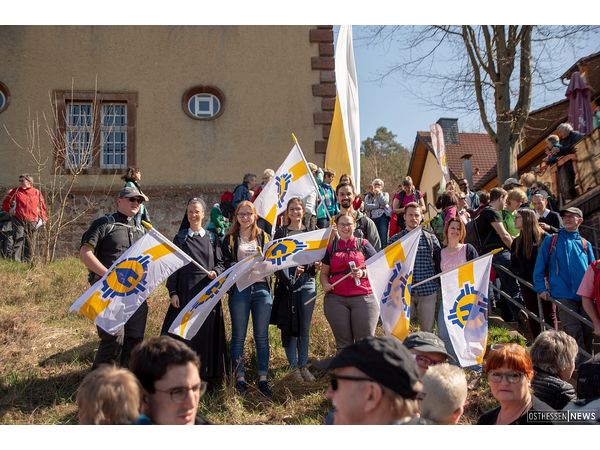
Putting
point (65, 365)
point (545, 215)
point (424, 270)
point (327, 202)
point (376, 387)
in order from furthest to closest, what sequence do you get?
1. point (327, 202)
2. point (545, 215)
3. point (65, 365)
4. point (424, 270)
5. point (376, 387)

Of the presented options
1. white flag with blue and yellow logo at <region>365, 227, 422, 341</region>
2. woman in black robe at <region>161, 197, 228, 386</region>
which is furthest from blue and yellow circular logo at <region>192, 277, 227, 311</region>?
white flag with blue and yellow logo at <region>365, 227, 422, 341</region>

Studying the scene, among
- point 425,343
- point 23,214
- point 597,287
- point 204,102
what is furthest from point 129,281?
point 204,102

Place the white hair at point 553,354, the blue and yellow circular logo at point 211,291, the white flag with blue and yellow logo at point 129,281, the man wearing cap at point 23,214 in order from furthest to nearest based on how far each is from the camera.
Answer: the man wearing cap at point 23,214 < the blue and yellow circular logo at point 211,291 < the white flag with blue and yellow logo at point 129,281 < the white hair at point 553,354

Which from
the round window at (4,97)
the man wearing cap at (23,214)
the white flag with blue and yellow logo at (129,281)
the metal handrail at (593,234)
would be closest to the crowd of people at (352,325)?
the white flag with blue and yellow logo at (129,281)

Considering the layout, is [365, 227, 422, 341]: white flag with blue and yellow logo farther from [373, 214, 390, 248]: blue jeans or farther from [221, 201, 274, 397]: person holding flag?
[373, 214, 390, 248]: blue jeans

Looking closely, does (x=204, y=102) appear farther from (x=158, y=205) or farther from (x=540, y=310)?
(x=540, y=310)

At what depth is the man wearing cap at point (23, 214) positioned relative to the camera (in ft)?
40.7

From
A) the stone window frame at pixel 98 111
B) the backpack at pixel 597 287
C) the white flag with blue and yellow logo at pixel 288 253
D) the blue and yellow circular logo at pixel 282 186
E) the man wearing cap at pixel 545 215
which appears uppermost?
the stone window frame at pixel 98 111

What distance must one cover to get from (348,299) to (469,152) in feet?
103

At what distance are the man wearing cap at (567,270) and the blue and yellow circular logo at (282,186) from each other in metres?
2.91

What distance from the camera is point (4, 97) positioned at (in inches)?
634

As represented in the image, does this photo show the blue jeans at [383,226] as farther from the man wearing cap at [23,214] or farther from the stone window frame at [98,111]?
the stone window frame at [98,111]

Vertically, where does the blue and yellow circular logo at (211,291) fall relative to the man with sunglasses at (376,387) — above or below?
above

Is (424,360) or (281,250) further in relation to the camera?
(281,250)
